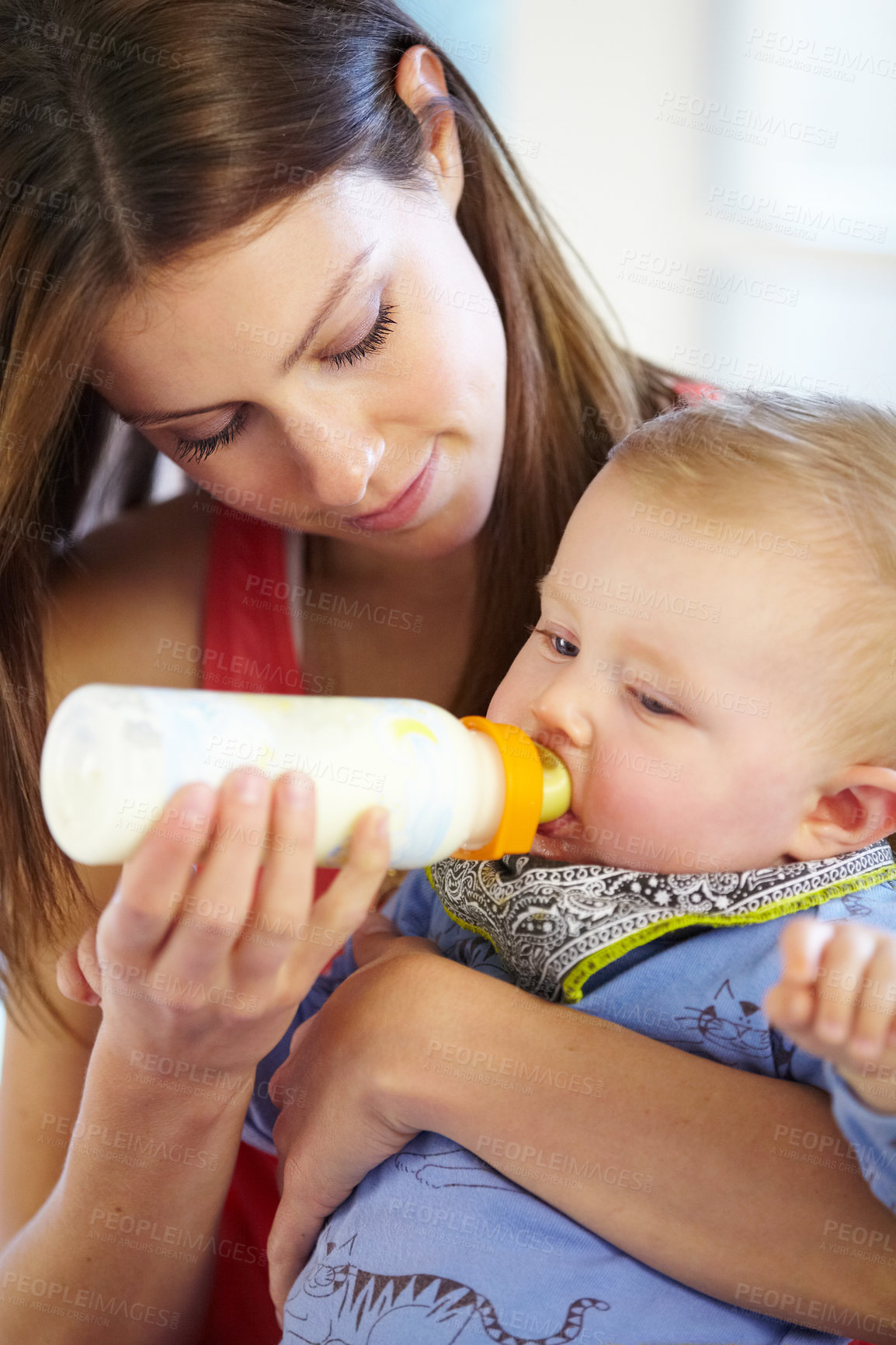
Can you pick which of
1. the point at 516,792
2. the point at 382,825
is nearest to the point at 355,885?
the point at 382,825

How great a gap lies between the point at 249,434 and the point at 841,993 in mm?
777

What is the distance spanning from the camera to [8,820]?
130cm

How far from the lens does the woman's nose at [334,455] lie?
3.64 ft

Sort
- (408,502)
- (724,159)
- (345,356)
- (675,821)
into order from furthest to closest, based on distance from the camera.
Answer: (724,159) < (408,502) < (345,356) < (675,821)

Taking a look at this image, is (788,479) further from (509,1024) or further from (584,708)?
(509,1024)

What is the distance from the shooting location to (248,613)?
1535 millimetres

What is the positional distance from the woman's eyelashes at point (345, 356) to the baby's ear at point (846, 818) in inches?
24.0

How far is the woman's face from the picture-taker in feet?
3.44

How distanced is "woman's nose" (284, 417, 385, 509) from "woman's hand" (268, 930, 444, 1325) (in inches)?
18.5

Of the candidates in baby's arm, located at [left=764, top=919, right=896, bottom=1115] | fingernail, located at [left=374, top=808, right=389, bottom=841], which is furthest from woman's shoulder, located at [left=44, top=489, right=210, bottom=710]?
baby's arm, located at [left=764, top=919, right=896, bottom=1115]

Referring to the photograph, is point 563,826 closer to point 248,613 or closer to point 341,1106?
point 341,1106

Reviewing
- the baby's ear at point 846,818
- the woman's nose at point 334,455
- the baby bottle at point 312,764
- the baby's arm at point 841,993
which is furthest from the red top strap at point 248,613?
the baby's arm at point 841,993

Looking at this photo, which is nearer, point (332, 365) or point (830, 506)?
point (830, 506)

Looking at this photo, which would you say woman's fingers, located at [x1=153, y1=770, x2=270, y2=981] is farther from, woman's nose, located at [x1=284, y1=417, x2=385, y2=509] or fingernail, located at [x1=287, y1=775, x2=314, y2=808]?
A: woman's nose, located at [x1=284, y1=417, x2=385, y2=509]
